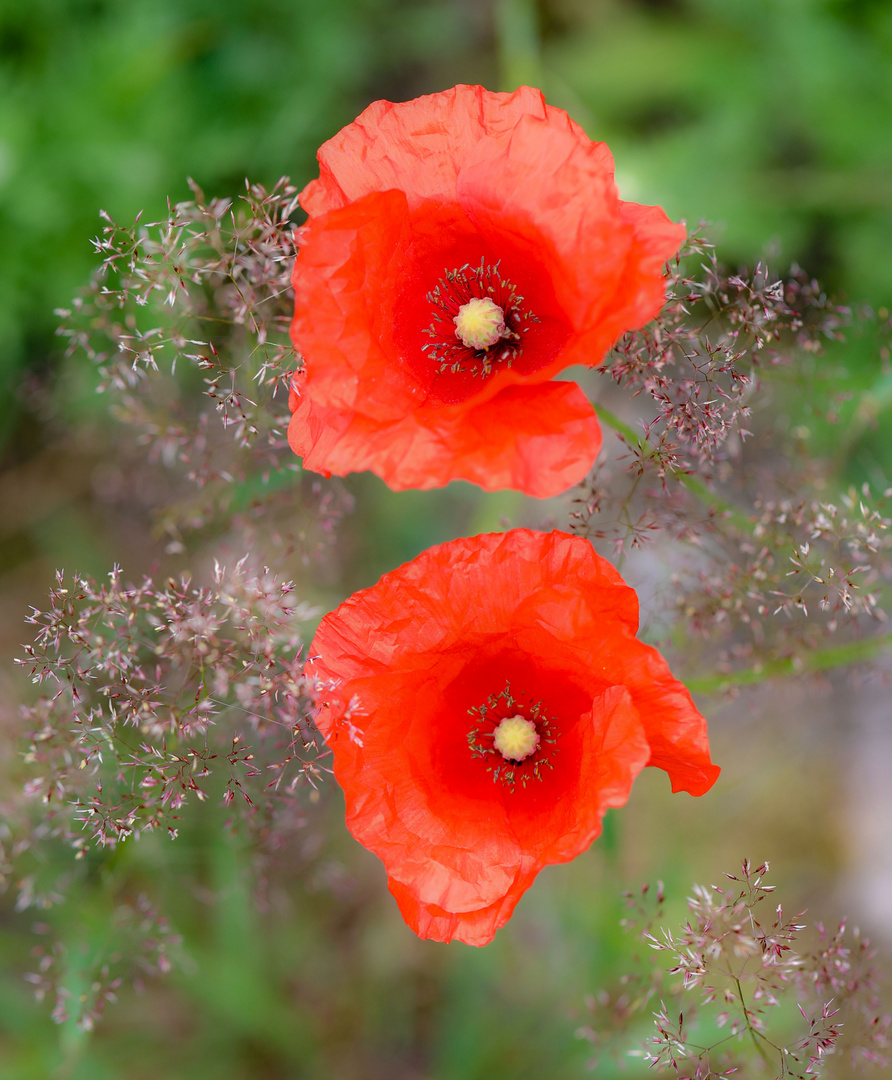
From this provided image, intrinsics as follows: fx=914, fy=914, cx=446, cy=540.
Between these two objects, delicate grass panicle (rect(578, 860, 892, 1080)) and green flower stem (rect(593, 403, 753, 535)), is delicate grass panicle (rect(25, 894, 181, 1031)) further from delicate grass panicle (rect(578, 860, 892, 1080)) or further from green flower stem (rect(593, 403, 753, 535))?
green flower stem (rect(593, 403, 753, 535))

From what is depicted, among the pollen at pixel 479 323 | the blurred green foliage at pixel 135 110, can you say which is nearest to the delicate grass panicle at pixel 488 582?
the pollen at pixel 479 323

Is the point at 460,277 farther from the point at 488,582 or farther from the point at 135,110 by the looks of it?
the point at 135,110

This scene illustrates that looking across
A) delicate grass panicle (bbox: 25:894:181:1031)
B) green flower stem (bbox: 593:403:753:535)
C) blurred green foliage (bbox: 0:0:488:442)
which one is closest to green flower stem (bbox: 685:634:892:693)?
green flower stem (bbox: 593:403:753:535)

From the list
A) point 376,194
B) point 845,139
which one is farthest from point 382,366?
point 845,139

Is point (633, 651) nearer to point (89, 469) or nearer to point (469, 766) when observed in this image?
point (469, 766)

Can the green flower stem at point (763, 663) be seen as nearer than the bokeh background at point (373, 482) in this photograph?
Yes

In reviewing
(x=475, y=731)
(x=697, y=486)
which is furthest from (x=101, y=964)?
(x=697, y=486)

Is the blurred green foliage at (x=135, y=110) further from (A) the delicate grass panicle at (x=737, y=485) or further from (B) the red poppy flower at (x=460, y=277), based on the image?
(A) the delicate grass panicle at (x=737, y=485)
